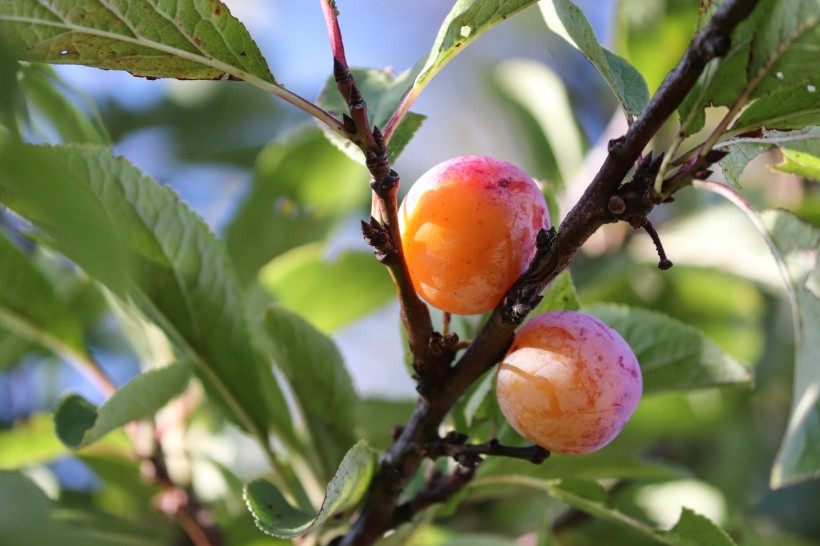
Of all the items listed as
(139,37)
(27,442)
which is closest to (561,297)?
(139,37)

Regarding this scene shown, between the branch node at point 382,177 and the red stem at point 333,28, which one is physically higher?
the red stem at point 333,28

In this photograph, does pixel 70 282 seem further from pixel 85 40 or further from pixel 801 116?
pixel 801 116

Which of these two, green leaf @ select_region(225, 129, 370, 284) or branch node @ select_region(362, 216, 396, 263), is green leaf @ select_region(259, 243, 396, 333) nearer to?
green leaf @ select_region(225, 129, 370, 284)

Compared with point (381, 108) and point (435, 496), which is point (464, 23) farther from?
point (435, 496)

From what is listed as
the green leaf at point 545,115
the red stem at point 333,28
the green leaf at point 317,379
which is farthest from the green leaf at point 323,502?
the green leaf at point 545,115

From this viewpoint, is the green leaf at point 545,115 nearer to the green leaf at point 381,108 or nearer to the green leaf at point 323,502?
the green leaf at point 381,108
